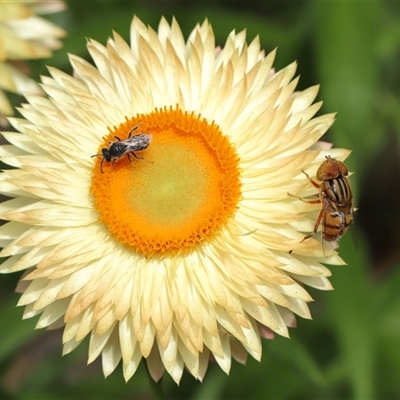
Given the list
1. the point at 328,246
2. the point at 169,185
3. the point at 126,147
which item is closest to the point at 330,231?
the point at 328,246

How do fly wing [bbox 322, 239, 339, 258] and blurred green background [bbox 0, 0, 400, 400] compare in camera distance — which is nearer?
fly wing [bbox 322, 239, 339, 258]

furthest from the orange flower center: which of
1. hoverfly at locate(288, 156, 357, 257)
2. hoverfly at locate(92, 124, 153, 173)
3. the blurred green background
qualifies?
the blurred green background

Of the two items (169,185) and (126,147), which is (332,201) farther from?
(126,147)

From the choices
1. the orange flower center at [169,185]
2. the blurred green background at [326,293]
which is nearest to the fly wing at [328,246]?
the orange flower center at [169,185]

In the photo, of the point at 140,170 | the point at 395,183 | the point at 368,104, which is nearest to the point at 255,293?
the point at 140,170

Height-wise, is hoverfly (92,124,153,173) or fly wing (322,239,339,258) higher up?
hoverfly (92,124,153,173)

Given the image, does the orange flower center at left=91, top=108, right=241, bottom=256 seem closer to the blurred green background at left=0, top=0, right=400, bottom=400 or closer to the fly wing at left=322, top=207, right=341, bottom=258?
the fly wing at left=322, top=207, right=341, bottom=258

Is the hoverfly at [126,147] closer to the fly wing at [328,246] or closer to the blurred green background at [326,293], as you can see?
the fly wing at [328,246]
